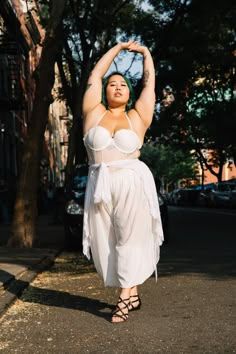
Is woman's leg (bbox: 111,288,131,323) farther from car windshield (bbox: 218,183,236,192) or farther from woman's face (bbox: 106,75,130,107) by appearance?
car windshield (bbox: 218,183,236,192)

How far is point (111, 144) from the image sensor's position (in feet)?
18.4

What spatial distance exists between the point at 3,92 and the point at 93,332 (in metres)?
23.3

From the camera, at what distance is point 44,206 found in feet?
107

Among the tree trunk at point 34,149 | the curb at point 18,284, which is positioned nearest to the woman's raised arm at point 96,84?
the curb at point 18,284

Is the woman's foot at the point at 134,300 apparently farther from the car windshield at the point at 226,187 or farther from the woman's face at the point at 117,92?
the car windshield at the point at 226,187

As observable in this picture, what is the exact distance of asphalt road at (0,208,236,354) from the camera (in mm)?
4914

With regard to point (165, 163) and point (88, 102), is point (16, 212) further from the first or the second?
point (165, 163)

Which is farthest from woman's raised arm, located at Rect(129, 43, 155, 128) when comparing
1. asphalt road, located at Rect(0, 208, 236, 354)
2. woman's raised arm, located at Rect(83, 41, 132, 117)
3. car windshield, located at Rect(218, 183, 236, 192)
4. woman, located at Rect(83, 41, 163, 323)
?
car windshield, located at Rect(218, 183, 236, 192)

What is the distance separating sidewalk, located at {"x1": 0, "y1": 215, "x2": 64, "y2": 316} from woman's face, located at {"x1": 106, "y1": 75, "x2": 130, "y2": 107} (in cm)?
224

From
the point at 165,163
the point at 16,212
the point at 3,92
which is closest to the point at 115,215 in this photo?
the point at 16,212

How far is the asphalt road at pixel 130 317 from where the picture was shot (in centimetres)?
491

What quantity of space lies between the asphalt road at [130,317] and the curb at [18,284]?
80mm

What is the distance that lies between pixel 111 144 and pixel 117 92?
1.81 feet

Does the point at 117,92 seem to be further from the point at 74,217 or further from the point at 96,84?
the point at 74,217
